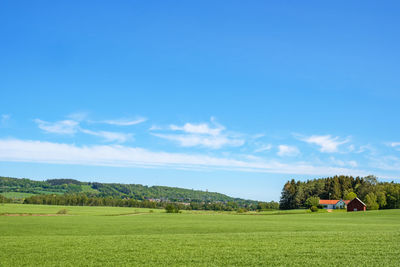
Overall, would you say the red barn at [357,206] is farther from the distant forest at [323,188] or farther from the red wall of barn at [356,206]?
the distant forest at [323,188]

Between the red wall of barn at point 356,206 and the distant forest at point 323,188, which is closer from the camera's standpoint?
the red wall of barn at point 356,206

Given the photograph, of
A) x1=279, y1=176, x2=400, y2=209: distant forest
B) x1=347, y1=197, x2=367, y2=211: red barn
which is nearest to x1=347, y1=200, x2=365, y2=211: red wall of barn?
x1=347, y1=197, x2=367, y2=211: red barn

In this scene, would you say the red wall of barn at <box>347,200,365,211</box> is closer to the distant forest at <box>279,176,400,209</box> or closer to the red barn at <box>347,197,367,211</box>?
the red barn at <box>347,197,367,211</box>

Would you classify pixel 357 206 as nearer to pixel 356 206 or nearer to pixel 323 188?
pixel 356 206

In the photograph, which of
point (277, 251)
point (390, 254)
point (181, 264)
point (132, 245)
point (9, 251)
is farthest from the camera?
point (132, 245)

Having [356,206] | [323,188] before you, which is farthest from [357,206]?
[323,188]

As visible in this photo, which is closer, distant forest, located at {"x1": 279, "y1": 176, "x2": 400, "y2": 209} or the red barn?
the red barn

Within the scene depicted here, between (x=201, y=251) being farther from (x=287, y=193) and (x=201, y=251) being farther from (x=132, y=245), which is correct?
(x=287, y=193)

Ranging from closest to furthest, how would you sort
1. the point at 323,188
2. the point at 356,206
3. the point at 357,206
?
the point at 357,206
the point at 356,206
the point at 323,188

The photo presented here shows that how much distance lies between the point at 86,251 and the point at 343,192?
14102cm

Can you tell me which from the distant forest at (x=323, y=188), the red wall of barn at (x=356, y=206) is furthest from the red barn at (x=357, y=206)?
the distant forest at (x=323, y=188)

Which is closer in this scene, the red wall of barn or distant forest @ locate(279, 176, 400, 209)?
the red wall of barn

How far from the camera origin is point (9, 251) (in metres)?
18.9

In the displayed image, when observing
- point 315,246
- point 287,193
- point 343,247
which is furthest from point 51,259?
point 287,193
